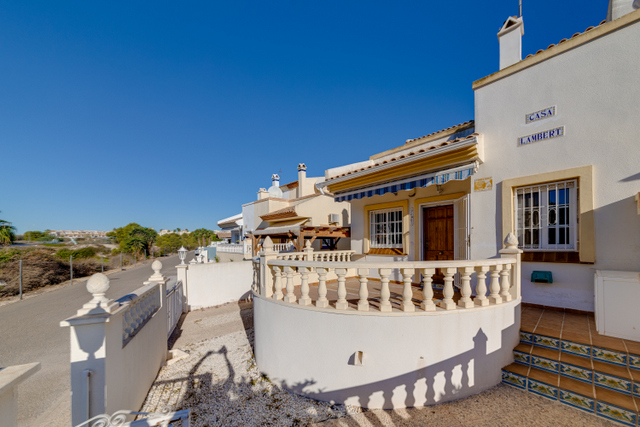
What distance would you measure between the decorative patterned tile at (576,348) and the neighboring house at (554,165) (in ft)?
6.05

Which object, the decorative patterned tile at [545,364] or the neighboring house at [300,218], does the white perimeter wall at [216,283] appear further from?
the decorative patterned tile at [545,364]

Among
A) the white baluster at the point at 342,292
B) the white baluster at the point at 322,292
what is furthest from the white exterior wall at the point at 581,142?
the white baluster at the point at 322,292

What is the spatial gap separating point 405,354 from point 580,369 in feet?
8.98

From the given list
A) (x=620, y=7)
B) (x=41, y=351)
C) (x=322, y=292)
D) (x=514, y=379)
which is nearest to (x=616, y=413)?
(x=514, y=379)

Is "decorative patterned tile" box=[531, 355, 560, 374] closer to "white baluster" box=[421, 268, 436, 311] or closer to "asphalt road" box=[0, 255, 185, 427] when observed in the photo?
"white baluster" box=[421, 268, 436, 311]

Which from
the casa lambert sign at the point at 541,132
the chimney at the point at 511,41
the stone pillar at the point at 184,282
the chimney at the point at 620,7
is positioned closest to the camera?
the casa lambert sign at the point at 541,132

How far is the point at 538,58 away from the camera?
6305 mm

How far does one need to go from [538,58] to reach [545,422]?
7604mm

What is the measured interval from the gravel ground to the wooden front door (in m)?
4.55

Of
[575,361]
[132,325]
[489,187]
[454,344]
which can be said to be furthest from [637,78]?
[132,325]

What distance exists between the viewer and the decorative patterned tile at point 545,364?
169 inches

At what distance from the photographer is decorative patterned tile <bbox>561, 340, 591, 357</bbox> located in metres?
4.27

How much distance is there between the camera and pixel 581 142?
18.7 feet

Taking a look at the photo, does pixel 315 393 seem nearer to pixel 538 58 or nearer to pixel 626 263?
pixel 626 263
